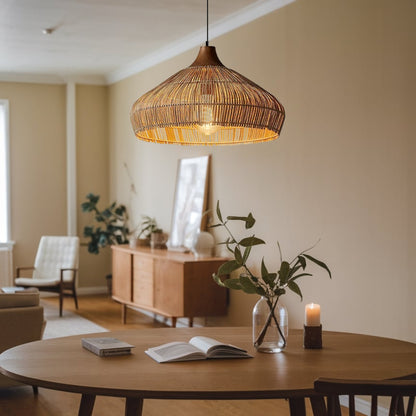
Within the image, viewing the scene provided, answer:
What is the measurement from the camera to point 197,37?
6.48 m

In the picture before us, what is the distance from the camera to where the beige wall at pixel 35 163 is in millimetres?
8602

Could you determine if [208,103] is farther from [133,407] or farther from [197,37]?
[197,37]

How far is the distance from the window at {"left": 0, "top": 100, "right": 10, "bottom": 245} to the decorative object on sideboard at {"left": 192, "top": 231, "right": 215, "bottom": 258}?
137 inches

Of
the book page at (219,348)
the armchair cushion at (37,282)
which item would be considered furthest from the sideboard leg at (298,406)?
the armchair cushion at (37,282)

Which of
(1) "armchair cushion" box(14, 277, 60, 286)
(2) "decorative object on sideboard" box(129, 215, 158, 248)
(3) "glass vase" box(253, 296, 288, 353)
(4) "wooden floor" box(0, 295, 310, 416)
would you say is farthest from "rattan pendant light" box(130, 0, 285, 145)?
(1) "armchair cushion" box(14, 277, 60, 286)

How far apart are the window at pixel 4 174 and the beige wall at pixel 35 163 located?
0.06 meters

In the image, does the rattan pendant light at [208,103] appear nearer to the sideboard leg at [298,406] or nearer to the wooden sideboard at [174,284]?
the sideboard leg at [298,406]

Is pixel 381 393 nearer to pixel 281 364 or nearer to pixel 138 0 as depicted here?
pixel 281 364

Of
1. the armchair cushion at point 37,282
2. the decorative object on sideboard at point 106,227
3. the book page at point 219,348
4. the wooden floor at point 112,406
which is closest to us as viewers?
the book page at point 219,348

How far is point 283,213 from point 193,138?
2.18m

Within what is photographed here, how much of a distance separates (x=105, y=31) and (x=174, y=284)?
2.47 meters

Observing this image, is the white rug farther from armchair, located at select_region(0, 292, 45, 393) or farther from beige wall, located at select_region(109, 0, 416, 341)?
armchair, located at select_region(0, 292, 45, 393)

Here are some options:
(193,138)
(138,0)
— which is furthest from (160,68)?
(193,138)

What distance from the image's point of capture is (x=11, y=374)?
234 centimetres
